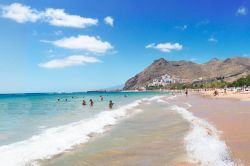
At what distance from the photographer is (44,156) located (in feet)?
41.8

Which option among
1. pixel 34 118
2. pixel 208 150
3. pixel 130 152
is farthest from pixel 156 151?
pixel 34 118

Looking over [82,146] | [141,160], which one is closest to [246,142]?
[141,160]

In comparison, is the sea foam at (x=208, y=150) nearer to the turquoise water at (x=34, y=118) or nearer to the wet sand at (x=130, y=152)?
the wet sand at (x=130, y=152)

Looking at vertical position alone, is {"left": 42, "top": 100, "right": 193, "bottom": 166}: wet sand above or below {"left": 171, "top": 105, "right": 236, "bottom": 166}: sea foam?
below

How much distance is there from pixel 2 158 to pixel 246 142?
32.7 ft

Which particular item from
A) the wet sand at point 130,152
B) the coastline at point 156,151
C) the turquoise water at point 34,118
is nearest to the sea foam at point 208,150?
the coastline at point 156,151

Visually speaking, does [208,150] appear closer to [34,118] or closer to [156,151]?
[156,151]

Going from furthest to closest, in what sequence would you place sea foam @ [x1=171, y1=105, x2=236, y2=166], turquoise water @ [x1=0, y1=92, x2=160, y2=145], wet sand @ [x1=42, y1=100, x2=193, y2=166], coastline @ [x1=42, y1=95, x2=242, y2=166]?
turquoise water @ [x1=0, y1=92, x2=160, y2=145], wet sand @ [x1=42, y1=100, x2=193, y2=166], coastline @ [x1=42, y1=95, x2=242, y2=166], sea foam @ [x1=171, y1=105, x2=236, y2=166]

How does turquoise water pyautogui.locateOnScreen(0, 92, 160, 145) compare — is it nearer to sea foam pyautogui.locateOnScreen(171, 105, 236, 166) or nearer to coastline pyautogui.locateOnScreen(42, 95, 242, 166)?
coastline pyautogui.locateOnScreen(42, 95, 242, 166)

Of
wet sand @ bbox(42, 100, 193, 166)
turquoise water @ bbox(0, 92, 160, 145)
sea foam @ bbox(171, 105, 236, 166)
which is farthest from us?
turquoise water @ bbox(0, 92, 160, 145)

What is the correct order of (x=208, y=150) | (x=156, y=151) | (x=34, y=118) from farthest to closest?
(x=34, y=118) < (x=156, y=151) < (x=208, y=150)

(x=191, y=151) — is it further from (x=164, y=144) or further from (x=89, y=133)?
(x=89, y=133)

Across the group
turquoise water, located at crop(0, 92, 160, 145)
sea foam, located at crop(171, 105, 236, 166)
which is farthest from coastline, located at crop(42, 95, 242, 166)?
turquoise water, located at crop(0, 92, 160, 145)

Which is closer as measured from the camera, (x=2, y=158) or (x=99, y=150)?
(x=2, y=158)
